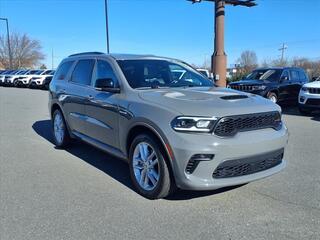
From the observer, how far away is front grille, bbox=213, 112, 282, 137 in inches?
150

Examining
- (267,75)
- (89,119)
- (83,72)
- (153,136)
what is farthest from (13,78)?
(153,136)

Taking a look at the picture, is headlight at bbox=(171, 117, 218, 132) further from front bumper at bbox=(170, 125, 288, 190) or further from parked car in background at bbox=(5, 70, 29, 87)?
parked car in background at bbox=(5, 70, 29, 87)

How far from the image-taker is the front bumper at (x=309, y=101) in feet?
38.1

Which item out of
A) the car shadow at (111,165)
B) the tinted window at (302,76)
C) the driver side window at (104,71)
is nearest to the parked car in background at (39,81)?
the tinted window at (302,76)

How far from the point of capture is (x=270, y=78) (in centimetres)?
1435

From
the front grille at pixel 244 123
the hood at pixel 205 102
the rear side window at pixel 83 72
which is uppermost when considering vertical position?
the rear side window at pixel 83 72

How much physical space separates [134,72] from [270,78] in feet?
34.7

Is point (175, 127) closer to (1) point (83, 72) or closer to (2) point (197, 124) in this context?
(2) point (197, 124)

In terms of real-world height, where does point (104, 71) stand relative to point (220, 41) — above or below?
below

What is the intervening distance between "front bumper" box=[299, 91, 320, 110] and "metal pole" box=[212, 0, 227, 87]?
7.80 metres

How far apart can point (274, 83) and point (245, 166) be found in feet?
35.2

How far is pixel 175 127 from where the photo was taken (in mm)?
3840

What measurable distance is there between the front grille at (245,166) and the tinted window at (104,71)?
2.06 metres

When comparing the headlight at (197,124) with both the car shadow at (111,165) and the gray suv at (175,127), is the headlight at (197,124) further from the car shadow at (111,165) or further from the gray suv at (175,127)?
the car shadow at (111,165)
